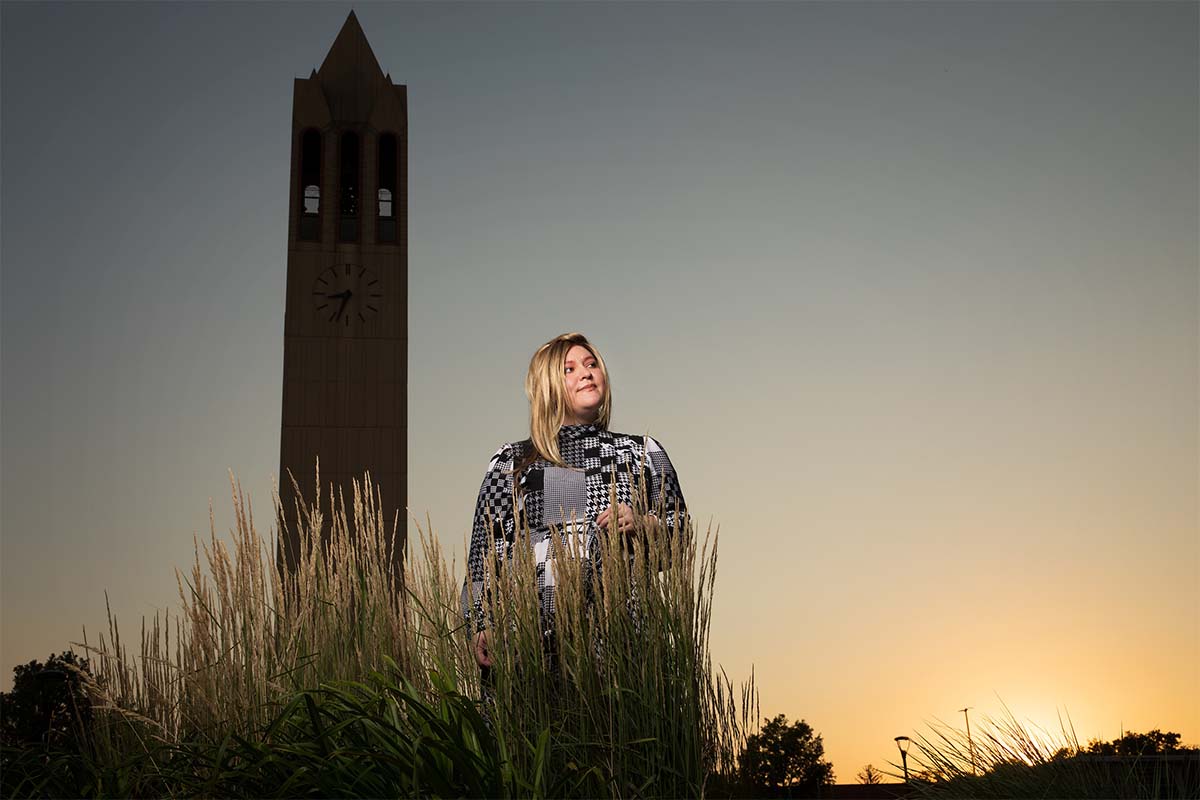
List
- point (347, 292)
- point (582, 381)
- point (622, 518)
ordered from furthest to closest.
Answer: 1. point (347, 292)
2. point (582, 381)
3. point (622, 518)

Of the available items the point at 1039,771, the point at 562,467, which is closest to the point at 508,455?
the point at 562,467

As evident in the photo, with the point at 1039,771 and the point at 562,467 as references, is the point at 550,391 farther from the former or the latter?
the point at 1039,771

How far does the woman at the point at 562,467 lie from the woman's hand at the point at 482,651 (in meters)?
0.07

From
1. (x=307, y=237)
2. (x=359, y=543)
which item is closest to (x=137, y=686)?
(x=359, y=543)

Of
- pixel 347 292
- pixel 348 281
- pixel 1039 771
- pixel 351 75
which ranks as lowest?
pixel 1039 771

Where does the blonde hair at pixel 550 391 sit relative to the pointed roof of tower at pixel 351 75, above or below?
below

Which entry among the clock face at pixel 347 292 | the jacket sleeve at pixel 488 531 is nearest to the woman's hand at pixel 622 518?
the jacket sleeve at pixel 488 531

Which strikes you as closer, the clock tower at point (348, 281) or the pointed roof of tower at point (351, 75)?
the clock tower at point (348, 281)

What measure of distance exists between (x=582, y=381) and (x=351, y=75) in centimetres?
1474

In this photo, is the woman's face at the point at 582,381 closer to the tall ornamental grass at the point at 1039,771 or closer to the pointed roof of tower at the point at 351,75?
the tall ornamental grass at the point at 1039,771

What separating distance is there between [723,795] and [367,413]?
12.8 metres

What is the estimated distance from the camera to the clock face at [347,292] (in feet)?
49.3

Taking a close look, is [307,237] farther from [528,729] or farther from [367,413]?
[528,729]

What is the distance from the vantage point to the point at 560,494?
260cm
